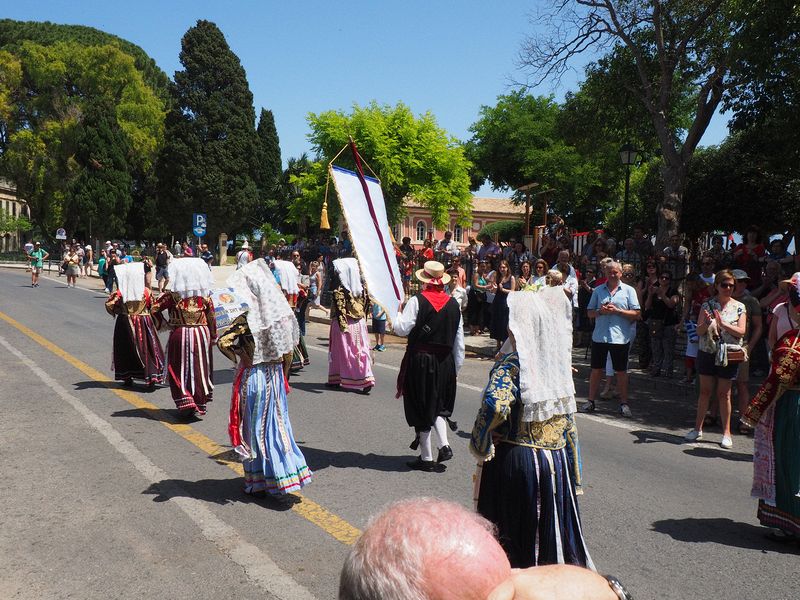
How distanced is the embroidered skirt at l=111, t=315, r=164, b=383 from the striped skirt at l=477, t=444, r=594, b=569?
7.01 m

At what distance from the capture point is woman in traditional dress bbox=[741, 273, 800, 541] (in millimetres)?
4859

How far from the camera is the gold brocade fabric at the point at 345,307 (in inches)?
388

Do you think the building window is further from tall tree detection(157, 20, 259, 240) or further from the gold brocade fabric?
the gold brocade fabric

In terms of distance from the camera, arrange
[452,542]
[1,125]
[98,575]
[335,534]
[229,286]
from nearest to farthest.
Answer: [452,542] → [98,575] → [335,534] → [229,286] → [1,125]

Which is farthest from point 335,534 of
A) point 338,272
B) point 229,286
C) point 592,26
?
point 592,26

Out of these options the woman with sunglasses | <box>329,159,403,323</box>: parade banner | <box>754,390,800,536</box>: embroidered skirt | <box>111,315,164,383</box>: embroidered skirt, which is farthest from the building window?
<box>754,390,800,536</box>: embroidered skirt

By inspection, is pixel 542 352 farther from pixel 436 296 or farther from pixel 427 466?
pixel 427 466

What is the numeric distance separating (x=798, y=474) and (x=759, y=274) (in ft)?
30.3

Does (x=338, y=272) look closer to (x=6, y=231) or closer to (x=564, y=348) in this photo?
(x=564, y=348)

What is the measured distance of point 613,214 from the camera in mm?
46719

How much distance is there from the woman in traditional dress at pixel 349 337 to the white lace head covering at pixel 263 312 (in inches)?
162

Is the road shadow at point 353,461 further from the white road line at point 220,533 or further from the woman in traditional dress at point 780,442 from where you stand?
the woman in traditional dress at point 780,442

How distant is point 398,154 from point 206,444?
119 feet

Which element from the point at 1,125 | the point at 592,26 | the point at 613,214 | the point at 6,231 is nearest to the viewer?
the point at 592,26
